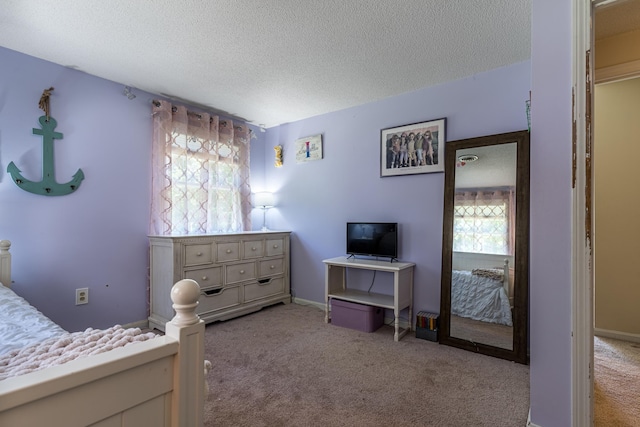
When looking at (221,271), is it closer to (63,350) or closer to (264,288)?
(264,288)

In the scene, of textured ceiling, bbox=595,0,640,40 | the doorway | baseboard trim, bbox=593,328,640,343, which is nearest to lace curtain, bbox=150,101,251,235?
textured ceiling, bbox=595,0,640,40

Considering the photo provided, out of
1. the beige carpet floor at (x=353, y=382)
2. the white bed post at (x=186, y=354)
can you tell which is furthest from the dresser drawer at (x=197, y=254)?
the white bed post at (x=186, y=354)

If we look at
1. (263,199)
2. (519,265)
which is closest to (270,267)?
(263,199)

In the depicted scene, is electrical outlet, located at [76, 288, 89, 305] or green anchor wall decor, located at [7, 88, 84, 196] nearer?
green anchor wall decor, located at [7, 88, 84, 196]

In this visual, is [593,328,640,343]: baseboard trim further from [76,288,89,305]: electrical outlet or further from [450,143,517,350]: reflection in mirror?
[76,288,89,305]: electrical outlet

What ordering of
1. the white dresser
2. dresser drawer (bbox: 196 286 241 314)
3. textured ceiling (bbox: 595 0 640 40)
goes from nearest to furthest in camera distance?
textured ceiling (bbox: 595 0 640 40)
the white dresser
dresser drawer (bbox: 196 286 241 314)

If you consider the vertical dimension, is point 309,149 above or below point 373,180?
above

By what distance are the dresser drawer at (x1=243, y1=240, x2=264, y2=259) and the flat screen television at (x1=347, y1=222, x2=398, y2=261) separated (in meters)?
1.00

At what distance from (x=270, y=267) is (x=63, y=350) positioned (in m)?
2.59

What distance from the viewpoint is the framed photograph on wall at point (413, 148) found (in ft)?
9.09

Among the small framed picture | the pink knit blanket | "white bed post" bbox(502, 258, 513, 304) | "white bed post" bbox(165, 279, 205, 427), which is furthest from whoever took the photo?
the small framed picture

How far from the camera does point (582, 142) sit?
52.3 inches

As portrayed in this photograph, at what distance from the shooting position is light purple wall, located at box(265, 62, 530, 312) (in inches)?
101

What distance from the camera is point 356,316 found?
9.39 feet
